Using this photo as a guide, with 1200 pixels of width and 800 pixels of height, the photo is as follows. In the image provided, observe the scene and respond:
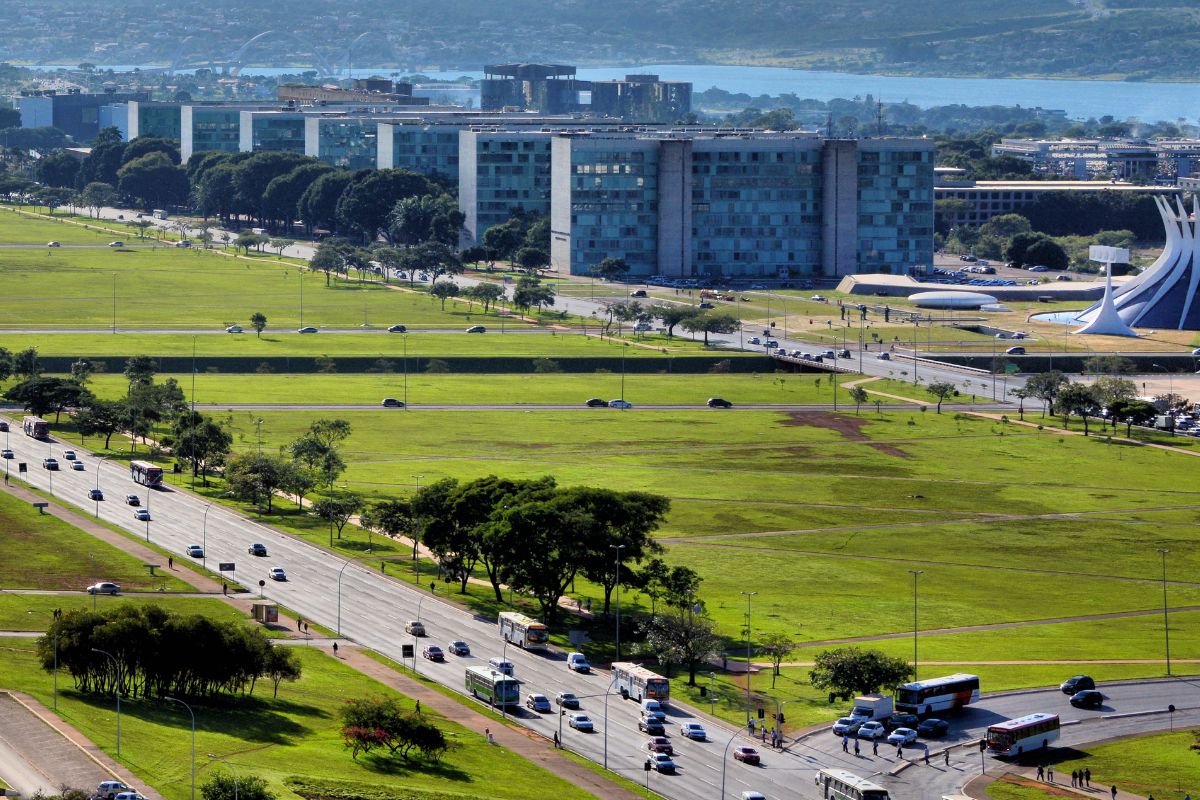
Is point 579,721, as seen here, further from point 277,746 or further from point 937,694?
point 937,694

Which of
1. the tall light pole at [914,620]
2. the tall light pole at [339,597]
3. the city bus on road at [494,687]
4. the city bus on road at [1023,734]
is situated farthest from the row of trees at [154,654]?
the city bus on road at [1023,734]

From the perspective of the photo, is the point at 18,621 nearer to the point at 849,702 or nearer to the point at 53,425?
→ the point at 849,702

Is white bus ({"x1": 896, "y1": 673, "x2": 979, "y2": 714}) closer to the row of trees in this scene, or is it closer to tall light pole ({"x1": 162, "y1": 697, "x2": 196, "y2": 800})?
the row of trees

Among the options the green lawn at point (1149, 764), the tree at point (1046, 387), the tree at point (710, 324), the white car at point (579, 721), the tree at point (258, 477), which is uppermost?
the tree at point (710, 324)

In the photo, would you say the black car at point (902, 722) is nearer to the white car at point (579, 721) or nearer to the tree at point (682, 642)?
the tree at point (682, 642)

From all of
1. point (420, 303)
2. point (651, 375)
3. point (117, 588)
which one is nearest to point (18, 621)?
point (117, 588)

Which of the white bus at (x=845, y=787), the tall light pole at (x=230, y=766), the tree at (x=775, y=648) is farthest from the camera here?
the tree at (x=775, y=648)
